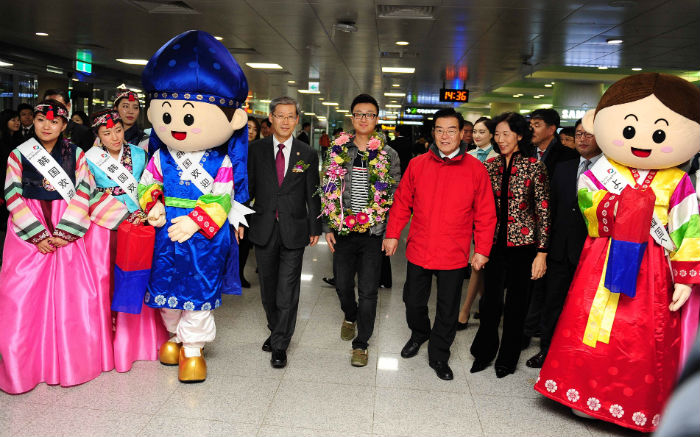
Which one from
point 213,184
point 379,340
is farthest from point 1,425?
point 379,340

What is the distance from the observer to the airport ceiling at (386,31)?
691cm

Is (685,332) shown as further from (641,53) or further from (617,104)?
(641,53)

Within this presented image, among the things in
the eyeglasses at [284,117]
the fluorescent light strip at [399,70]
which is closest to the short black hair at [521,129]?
the eyeglasses at [284,117]

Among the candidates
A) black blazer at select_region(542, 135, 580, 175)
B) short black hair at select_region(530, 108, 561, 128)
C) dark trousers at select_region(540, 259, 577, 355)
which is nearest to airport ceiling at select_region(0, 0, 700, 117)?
short black hair at select_region(530, 108, 561, 128)

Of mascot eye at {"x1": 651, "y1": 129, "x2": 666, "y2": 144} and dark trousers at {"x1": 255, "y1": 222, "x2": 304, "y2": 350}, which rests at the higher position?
mascot eye at {"x1": 651, "y1": 129, "x2": 666, "y2": 144}

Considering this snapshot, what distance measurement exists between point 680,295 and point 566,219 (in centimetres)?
85

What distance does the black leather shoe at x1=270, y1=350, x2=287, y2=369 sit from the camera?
3.64 meters

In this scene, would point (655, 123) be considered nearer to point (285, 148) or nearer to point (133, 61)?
point (285, 148)

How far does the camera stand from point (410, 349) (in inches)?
155

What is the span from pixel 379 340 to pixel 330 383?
88 cm

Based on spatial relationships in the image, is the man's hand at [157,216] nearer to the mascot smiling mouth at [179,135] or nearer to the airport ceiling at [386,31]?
the mascot smiling mouth at [179,135]

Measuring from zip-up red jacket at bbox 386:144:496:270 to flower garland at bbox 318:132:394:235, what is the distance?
0.98 ft

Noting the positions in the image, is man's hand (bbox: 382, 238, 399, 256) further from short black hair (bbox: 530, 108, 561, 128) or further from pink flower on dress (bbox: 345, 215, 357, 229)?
short black hair (bbox: 530, 108, 561, 128)

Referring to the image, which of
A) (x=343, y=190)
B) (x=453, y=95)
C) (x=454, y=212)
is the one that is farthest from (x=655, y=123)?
(x=453, y=95)
